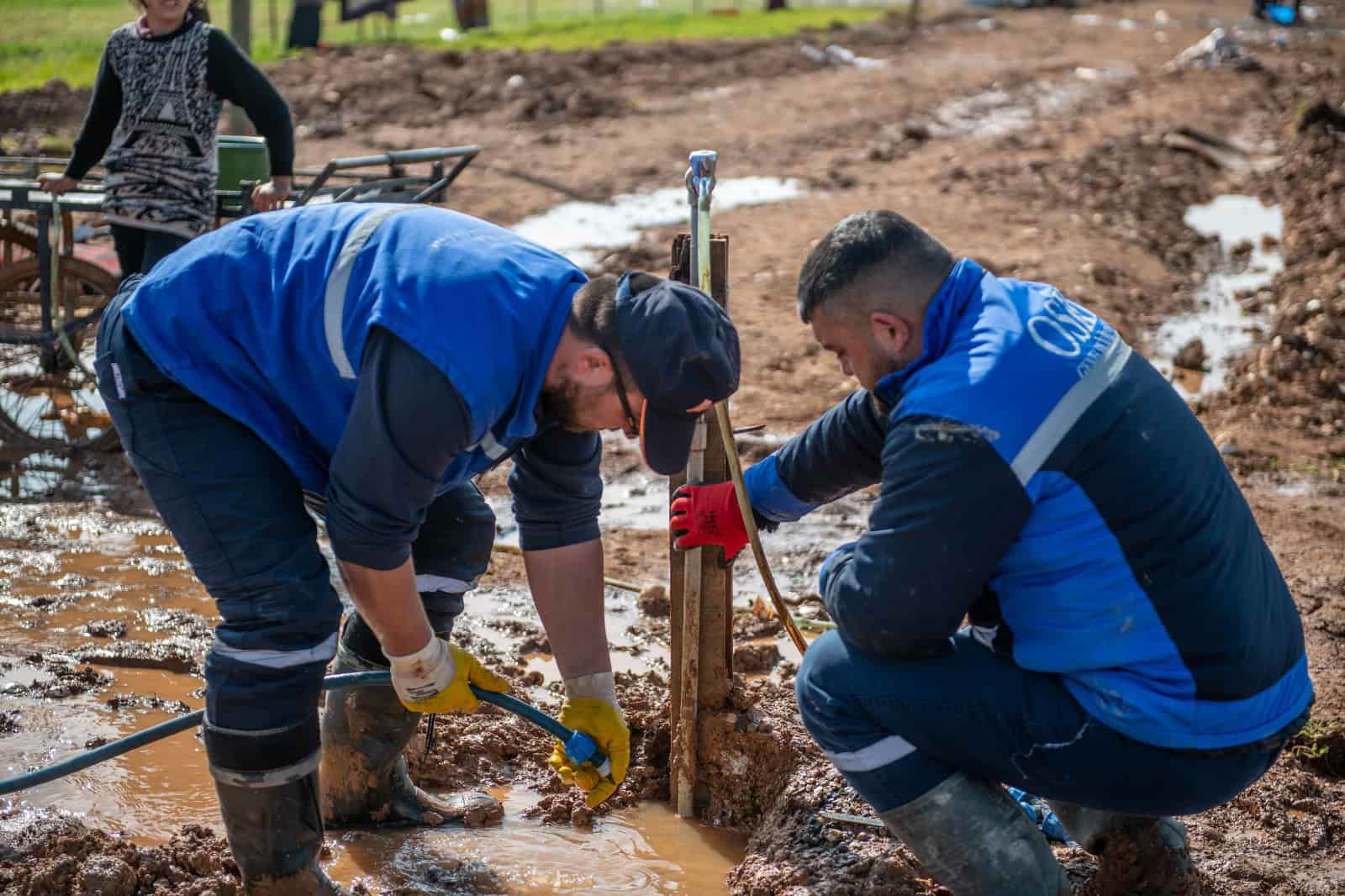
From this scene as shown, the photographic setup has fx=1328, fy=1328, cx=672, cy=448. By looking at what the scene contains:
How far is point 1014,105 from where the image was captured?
16.9 metres

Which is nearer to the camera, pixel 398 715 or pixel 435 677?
pixel 435 677

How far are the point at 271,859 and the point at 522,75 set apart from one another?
49.4ft

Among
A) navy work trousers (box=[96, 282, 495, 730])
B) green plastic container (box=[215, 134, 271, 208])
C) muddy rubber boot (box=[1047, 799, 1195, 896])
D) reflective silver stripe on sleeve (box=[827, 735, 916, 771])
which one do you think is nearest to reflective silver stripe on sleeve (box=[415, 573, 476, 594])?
navy work trousers (box=[96, 282, 495, 730])

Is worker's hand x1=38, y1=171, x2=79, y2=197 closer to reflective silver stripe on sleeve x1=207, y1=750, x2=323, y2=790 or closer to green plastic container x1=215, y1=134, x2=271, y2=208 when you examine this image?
green plastic container x1=215, y1=134, x2=271, y2=208

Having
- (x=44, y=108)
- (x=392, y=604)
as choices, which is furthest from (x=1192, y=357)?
(x=44, y=108)

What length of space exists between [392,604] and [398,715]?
812 millimetres

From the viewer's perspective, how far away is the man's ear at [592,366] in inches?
94.7

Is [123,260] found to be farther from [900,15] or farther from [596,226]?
[900,15]

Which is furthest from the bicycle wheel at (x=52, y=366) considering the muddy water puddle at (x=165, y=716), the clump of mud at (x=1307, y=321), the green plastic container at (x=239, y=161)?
the clump of mud at (x=1307, y=321)

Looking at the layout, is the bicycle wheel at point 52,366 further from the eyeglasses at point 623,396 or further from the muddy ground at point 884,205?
the eyeglasses at point 623,396

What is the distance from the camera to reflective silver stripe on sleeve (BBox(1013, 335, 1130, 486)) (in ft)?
7.50

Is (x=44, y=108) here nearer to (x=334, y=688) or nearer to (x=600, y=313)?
(x=334, y=688)

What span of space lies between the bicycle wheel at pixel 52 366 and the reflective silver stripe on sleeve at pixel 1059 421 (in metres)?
4.52

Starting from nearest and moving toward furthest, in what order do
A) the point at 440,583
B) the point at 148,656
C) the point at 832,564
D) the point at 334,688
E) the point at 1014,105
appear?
the point at 832,564 < the point at 334,688 < the point at 440,583 < the point at 148,656 < the point at 1014,105
